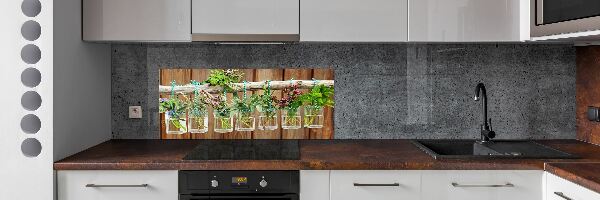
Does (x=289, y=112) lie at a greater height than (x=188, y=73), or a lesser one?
lesser

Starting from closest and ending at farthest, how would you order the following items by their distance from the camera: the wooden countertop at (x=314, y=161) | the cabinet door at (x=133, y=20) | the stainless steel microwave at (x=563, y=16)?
the stainless steel microwave at (x=563, y=16) → the wooden countertop at (x=314, y=161) → the cabinet door at (x=133, y=20)

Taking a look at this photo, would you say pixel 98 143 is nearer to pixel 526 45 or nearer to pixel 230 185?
pixel 230 185

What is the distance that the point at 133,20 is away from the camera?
2.73 metres

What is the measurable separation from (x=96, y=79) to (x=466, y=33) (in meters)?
1.73

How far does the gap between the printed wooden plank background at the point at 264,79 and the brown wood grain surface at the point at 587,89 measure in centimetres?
124

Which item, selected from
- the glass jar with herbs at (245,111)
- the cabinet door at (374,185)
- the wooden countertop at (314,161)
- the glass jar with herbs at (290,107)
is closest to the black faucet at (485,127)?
the wooden countertop at (314,161)

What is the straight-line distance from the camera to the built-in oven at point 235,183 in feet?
7.96

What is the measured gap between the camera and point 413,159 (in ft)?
8.14

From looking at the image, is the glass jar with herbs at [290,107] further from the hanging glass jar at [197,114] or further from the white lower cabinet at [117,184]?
the white lower cabinet at [117,184]

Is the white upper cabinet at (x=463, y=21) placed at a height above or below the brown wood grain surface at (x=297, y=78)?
above

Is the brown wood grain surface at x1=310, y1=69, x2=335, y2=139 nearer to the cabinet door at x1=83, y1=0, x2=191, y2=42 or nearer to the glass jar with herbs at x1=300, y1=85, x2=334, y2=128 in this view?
the glass jar with herbs at x1=300, y1=85, x2=334, y2=128

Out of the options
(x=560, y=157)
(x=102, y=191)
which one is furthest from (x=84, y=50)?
(x=560, y=157)
